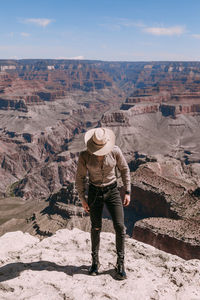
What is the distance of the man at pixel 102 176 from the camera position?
7.20 metres

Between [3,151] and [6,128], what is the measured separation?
3739 cm

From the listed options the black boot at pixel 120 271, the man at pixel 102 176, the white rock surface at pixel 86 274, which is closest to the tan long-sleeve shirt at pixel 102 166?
the man at pixel 102 176

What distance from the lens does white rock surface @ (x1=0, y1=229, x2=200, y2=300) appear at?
675 centimetres

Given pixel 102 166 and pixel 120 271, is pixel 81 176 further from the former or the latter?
pixel 120 271

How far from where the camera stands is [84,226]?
42.8m

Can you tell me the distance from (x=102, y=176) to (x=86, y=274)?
9.70ft

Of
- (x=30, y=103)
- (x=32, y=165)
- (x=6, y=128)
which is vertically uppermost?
(x=30, y=103)

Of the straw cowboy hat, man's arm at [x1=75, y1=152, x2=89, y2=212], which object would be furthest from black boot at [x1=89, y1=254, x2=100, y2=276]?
the straw cowboy hat

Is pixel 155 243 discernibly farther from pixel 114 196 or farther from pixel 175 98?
pixel 175 98

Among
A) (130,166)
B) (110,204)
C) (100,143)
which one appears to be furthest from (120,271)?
(130,166)

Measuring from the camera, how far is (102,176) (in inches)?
291

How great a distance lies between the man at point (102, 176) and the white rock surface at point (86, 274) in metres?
0.55

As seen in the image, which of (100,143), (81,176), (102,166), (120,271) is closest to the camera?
(100,143)

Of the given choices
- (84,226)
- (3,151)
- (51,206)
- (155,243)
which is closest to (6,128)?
(3,151)
